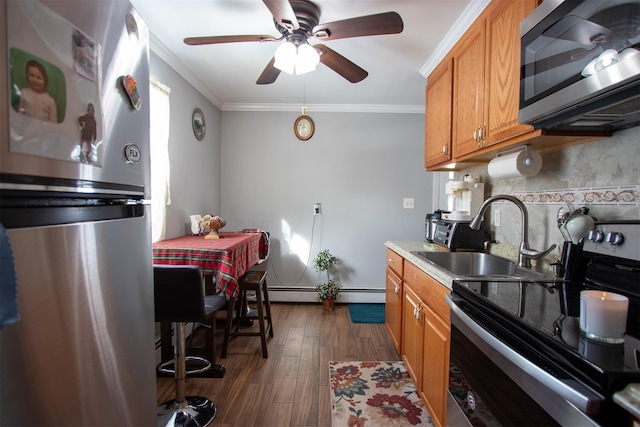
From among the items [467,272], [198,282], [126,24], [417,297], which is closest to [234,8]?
[126,24]

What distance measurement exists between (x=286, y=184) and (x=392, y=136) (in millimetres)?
1413

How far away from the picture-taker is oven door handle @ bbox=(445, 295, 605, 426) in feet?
1.83

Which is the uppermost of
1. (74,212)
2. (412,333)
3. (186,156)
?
(186,156)

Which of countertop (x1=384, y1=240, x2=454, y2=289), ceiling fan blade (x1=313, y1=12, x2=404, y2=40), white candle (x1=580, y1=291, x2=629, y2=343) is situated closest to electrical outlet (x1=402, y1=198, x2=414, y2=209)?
countertop (x1=384, y1=240, x2=454, y2=289)

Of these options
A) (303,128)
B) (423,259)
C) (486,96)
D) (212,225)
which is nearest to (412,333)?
(423,259)

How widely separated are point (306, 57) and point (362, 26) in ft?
1.08

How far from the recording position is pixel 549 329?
0.73 m

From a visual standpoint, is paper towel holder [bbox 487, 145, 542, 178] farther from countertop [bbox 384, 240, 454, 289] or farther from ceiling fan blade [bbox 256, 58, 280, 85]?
ceiling fan blade [bbox 256, 58, 280, 85]

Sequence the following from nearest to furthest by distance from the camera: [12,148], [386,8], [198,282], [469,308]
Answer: [12,148], [469,308], [198,282], [386,8]

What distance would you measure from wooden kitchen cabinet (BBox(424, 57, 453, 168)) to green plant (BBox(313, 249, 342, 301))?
5.18 ft

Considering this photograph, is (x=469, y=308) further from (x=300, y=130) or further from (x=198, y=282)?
(x=300, y=130)

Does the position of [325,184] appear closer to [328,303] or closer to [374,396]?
[328,303]

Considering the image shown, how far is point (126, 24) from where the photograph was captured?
0.76m

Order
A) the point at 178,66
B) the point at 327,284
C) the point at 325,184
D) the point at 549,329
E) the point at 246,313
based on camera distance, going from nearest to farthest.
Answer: the point at 549,329 → the point at 178,66 → the point at 246,313 → the point at 327,284 → the point at 325,184
